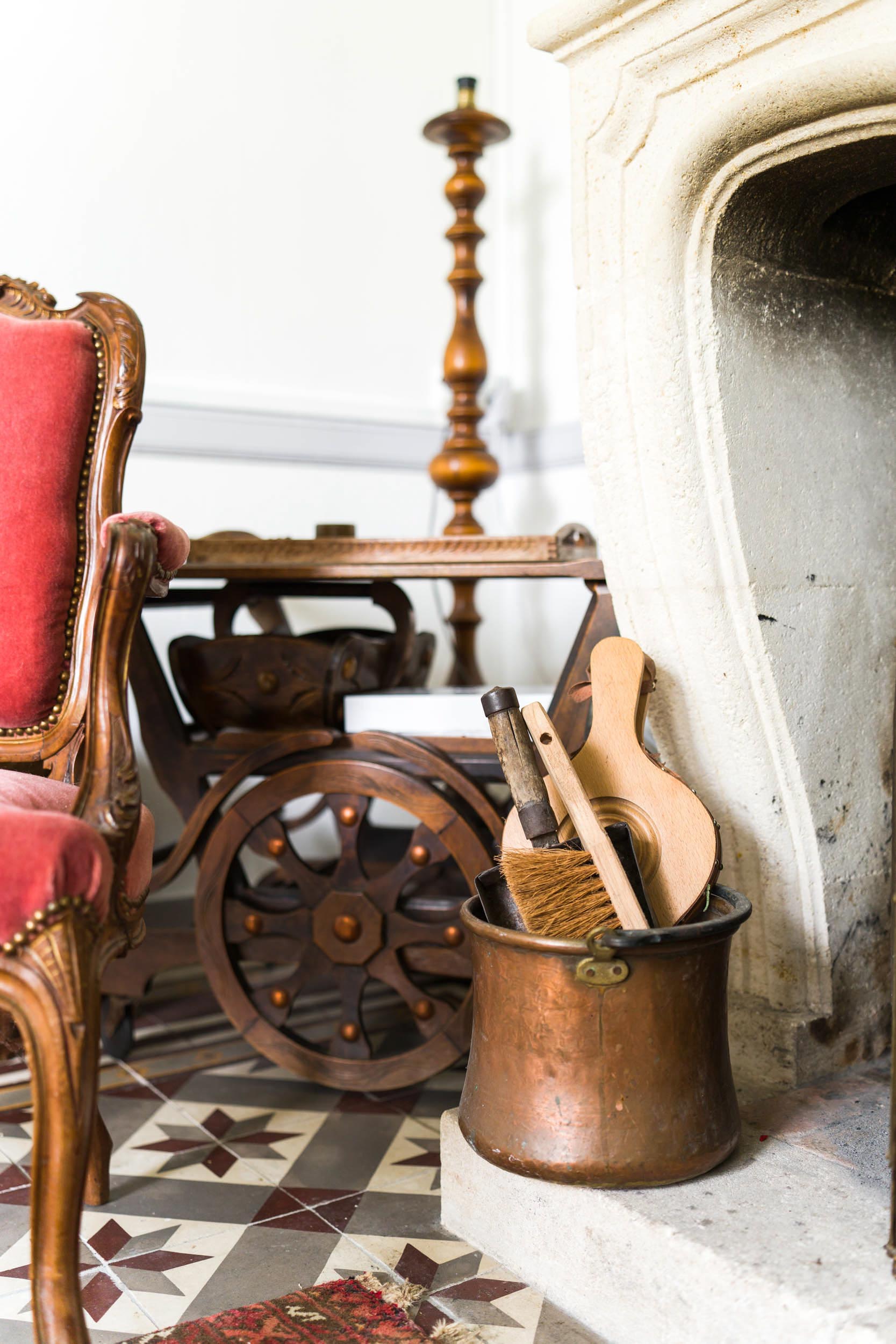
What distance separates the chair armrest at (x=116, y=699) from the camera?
112 centimetres

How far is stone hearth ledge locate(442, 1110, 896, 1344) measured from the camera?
1.02m

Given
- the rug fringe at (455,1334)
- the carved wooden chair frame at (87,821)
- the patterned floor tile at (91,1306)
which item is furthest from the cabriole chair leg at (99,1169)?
the rug fringe at (455,1334)

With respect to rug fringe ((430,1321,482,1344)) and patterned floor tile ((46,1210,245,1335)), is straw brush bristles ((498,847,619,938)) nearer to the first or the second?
rug fringe ((430,1321,482,1344))

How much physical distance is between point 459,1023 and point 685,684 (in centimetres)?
58

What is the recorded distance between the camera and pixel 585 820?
1.25 m

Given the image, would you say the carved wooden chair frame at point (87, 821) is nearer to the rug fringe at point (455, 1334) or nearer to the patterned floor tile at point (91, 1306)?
the patterned floor tile at point (91, 1306)

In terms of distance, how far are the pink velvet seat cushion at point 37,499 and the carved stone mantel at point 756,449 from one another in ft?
2.03

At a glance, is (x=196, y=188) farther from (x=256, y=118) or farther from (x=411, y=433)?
(x=411, y=433)

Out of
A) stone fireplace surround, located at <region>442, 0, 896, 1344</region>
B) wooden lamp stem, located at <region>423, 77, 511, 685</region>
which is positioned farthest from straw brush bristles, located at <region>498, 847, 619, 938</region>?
wooden lamp stem, located at <region>423, 77, 511, 685</region>

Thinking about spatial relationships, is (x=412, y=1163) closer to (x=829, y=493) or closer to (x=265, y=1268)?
(x=265, y=1268)

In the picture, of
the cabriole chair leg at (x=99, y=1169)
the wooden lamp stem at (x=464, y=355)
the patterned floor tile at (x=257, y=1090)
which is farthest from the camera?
the wooden lamp stem at (x=464, y=355)

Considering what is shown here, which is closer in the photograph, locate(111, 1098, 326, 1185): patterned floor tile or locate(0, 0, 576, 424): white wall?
locate(111, 1098, 326, 1185): patterned floor tile

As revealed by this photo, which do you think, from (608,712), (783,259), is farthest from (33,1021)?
(783,259)

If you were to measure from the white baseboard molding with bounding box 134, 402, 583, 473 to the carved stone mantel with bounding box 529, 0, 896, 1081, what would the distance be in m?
1.16
